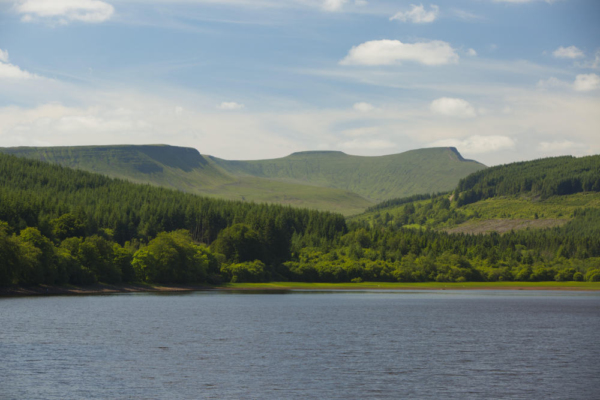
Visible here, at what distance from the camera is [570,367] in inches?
2287

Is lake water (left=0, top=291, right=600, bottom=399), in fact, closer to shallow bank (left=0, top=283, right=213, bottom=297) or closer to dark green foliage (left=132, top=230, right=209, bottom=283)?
shallow bank (left=0, top=283, right=213, bottom=297)

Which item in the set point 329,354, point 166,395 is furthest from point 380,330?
point 166,395

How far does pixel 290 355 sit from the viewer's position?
210ft

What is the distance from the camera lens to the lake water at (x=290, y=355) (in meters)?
47.2

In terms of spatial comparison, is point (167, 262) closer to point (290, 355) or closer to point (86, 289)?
point (86, 289)

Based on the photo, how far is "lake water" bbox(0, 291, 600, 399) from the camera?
4722 centimetres

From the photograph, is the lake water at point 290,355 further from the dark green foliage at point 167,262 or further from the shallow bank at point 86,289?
the dark green foliage at point 167,262

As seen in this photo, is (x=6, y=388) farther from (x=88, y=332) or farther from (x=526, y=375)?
(x=526, y=375)

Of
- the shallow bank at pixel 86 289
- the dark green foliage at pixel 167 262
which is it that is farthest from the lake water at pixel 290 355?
the dark green foliage at pixel 167 262

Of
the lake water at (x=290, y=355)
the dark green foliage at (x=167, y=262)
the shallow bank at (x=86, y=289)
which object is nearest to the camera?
the lake water at (x=290, y=355)

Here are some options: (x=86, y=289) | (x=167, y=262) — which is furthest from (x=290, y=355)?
(x=167, y=262)

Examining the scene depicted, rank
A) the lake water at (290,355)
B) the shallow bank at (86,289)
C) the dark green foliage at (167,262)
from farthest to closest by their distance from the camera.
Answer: the dark green foliage at (167,262), the shallow bank at (86,289), the lake water at (290,355)

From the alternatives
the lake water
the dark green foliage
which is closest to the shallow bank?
the dark green foliage

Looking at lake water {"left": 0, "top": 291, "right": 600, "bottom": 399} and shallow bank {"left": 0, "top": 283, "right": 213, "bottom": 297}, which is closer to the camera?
A: lake water {"left": 0, "top": 291, "right": 600, "bottom": 399}
